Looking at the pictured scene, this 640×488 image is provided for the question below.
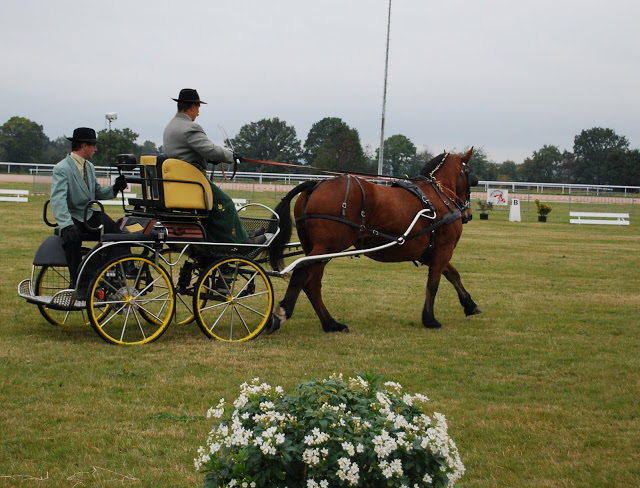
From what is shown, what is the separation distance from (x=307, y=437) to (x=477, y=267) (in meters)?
13.7

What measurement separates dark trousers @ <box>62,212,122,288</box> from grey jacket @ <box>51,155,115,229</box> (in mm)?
76

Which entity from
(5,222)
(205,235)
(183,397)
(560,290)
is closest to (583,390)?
(183,397)

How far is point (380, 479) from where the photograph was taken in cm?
309

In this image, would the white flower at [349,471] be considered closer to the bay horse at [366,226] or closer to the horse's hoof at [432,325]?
the bay horse at [366,226]

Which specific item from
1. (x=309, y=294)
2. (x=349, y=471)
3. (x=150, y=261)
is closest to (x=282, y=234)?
(x=309, y=294)

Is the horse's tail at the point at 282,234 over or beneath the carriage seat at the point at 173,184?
beneath

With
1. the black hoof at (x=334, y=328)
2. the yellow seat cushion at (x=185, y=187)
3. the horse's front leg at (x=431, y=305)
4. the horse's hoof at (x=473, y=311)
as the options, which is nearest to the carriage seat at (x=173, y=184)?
the yellow seat cushion at (x=185, y=187)

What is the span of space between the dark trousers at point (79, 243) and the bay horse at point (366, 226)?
1.81 metres

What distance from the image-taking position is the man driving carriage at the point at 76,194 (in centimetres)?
765

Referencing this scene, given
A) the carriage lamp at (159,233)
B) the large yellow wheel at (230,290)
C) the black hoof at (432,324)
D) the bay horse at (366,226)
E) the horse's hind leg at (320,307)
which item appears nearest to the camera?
the carriage lamp at (159,233)

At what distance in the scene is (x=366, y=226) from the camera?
897 centimetres

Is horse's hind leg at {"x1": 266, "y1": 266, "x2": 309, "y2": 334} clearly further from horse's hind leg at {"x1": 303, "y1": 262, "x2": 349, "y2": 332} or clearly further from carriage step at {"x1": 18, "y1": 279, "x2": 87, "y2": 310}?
carriage step at {"x1": 18, "y1": 279, "x2": 87, "y2": 310}

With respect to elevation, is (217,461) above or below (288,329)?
above

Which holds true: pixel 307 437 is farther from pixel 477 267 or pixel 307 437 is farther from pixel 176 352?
pixel 477 267
